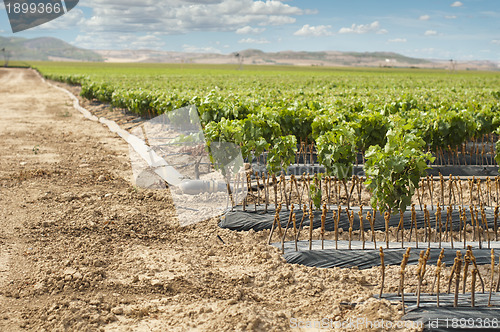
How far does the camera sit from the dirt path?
401cm

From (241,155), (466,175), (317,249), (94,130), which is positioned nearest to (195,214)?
(241,155)

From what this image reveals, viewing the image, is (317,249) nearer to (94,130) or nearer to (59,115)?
(94,130)

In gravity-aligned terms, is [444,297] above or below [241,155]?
below

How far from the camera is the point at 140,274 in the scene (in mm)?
4844

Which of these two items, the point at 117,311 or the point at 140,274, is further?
the point at 140,274

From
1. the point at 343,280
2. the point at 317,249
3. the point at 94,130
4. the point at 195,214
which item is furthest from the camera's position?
the point at 94,130

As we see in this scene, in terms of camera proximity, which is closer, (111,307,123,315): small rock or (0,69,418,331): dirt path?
(0,69,418,331): dirt path

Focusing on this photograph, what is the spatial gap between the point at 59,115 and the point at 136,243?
15.2 m

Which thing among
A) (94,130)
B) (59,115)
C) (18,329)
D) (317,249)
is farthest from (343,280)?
(59,115)

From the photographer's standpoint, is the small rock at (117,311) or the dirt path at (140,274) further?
the small rock at (117,311)

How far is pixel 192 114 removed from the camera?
8.62 m

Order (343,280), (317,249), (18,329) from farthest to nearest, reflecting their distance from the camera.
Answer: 1. (317,249)
2. (343,280)
3. (18,329)

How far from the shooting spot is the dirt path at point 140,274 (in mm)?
4012

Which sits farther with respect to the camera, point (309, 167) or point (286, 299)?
point (309, 167)
